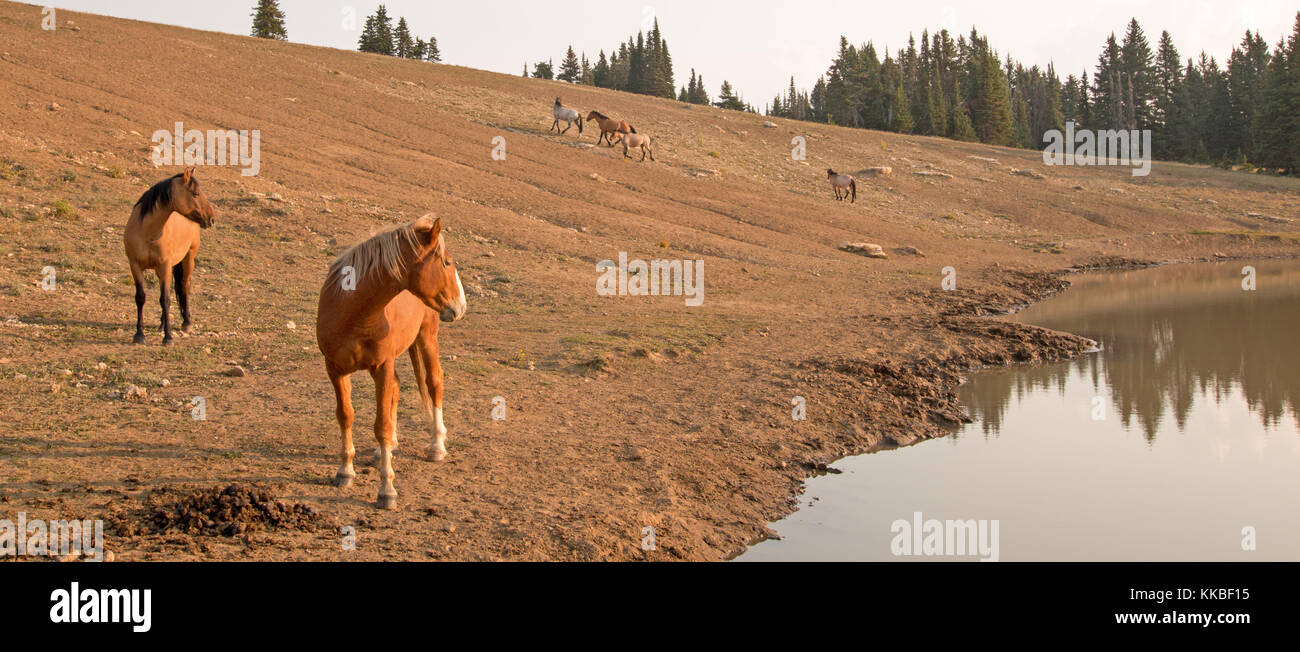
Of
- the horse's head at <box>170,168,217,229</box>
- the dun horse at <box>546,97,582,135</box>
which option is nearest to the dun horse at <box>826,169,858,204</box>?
the dun horse at <box>546,97,582,135</box>

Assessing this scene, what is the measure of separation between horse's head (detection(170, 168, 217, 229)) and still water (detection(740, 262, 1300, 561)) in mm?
8847

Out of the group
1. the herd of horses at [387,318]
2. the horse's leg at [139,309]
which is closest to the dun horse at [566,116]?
the horse's leg at [139,309]

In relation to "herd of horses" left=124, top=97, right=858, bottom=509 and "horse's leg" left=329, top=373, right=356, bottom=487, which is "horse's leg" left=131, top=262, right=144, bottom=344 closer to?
"herd of horses" left=124, top=97, right=858, bottom=509

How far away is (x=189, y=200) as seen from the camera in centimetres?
1205

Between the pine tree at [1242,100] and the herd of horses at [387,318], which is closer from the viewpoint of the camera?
the herd of horses at [387,318]

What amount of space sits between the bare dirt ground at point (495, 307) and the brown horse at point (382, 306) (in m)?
0.64

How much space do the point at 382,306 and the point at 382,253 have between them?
435 millimetres

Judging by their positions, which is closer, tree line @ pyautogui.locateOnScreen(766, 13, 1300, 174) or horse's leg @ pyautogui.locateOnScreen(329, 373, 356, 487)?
horse's leg @ pyautogui.locateOnScreen(329, 373, 356, 487)

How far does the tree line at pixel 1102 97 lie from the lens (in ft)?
238

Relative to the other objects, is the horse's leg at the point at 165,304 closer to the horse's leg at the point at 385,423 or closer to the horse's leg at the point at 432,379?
the horse's leg at the point at 432,379

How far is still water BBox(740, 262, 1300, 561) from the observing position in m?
7.90

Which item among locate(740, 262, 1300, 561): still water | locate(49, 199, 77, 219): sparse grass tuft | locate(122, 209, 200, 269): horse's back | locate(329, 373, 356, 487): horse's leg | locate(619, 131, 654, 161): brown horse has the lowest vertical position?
locate(740, 262, 1300, 561): still water
